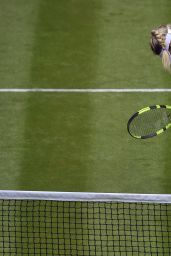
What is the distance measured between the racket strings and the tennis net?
1.35 meters

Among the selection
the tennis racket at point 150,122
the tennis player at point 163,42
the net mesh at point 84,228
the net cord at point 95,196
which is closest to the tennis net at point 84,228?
the net mesh at point 84,228

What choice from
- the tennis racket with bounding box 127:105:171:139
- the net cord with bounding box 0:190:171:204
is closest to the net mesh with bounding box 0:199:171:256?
the net cord with bounding box 0:190:171:204

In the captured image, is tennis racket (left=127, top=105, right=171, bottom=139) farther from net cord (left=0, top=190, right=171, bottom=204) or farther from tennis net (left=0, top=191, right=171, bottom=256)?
net cord (left=0, top=190, right=171, bottom=204)

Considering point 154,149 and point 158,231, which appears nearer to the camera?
point 158,231

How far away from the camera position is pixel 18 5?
16.4m

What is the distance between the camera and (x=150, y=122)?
12453 mm

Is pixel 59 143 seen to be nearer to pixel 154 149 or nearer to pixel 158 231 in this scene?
pixel 154 149

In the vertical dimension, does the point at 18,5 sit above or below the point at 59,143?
above

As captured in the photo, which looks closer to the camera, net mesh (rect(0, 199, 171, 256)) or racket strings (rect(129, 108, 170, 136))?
net mesh (rect(0, 199, 171, 256))

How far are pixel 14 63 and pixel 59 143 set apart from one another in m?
2.56

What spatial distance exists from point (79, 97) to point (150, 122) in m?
2.37

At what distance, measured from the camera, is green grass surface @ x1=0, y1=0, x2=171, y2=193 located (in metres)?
13.0

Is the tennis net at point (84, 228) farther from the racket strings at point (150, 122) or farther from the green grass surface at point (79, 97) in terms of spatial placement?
the racket strings at point (150, 122)

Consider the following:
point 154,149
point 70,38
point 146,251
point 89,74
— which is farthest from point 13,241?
point 70,38
